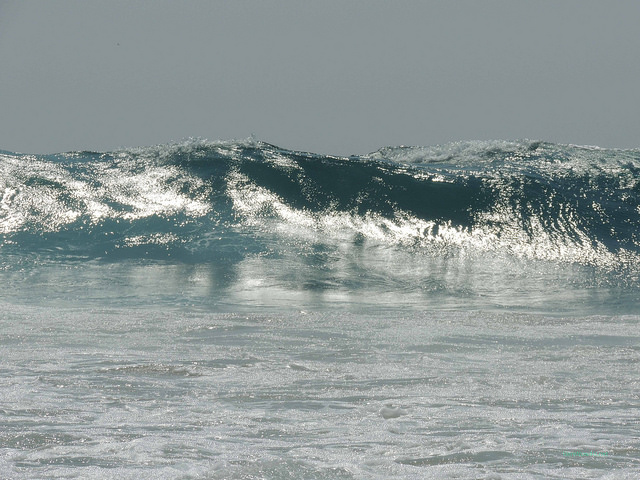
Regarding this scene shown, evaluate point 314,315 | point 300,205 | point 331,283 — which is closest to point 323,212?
point 300,205

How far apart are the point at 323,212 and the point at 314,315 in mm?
5016

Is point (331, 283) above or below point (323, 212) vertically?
below

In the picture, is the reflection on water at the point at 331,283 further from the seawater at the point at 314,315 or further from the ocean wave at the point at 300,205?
the ocean wave at the point at 300,205

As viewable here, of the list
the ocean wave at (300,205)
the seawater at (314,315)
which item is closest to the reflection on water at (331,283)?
the seawater at (314,315)

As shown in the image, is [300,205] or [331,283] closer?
[331,283]

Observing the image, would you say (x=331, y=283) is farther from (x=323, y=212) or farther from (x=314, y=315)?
(x=323, y=212)

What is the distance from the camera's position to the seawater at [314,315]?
2564 mm

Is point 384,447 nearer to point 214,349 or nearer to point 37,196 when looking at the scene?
point 214,349

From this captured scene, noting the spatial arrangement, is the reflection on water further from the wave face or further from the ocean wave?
the ocean wave

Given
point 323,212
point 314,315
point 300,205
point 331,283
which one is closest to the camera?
point 314,315

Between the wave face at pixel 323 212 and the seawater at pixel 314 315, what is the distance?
46 mm

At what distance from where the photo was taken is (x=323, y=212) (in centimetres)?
1057

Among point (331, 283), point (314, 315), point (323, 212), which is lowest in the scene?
point (314, 315)

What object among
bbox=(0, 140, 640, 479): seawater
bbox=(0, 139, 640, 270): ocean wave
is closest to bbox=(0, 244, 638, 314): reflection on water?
bbox=(0, 140, 640, 479): seawater
